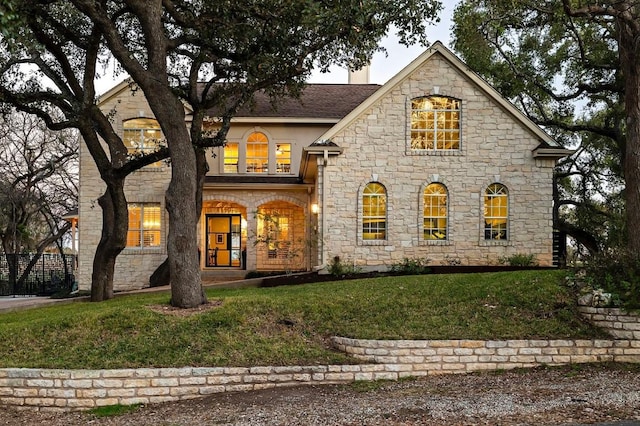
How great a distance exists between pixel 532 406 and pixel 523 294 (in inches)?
147

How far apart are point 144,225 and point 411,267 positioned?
10254 mm

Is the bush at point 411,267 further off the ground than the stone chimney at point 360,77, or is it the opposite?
the stone chimney at point 360,77

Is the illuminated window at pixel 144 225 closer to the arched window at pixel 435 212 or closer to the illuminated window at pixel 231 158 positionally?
the illuminated window at pixel 231 158

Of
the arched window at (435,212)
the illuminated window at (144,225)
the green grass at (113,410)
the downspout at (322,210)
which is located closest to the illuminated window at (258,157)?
the illuminated window at (144,225)

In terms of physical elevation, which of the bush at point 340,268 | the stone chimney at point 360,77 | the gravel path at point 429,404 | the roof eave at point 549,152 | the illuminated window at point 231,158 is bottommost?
the gravel path at point 429,404

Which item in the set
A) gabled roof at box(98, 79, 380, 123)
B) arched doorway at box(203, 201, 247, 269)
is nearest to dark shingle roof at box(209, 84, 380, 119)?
gabled roof at box(98, 79, 380, 123)

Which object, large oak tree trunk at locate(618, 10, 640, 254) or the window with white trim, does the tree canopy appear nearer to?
large oak tree trunk at locate(618, 10, 640, 254)

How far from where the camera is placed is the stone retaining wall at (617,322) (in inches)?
320

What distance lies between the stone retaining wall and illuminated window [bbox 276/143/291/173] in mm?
13784

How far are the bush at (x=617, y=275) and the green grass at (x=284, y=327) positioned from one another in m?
0.59

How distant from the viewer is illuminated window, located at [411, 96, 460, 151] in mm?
16312

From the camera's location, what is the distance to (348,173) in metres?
16.0

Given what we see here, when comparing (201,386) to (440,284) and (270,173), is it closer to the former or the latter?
(440,284)

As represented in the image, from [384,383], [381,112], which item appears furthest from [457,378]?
[381,112]
